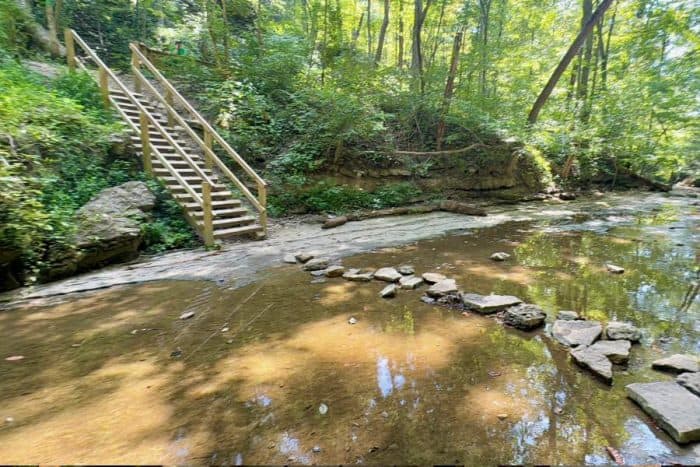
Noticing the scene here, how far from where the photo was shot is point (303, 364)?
9.77ft

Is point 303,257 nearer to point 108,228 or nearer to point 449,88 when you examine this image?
point 108,228

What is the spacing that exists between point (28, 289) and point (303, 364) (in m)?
4.55

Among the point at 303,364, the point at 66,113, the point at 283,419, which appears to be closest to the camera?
the point at 283,419

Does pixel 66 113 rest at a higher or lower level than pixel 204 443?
higher

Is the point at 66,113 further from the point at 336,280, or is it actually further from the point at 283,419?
the point at 283,419

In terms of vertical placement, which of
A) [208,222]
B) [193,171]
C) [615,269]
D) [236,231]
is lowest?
[615,269]

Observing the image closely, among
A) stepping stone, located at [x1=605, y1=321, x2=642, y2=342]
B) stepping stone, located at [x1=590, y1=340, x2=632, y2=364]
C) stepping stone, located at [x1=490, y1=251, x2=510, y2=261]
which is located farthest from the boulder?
stepping stone, located at [x1=605, y1=321, x2=642, y2=342]

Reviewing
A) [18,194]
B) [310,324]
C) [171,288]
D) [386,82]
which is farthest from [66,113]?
[386,82]

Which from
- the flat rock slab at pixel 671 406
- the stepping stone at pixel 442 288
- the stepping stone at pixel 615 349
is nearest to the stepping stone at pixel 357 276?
the stepping stone at pixel 442 288

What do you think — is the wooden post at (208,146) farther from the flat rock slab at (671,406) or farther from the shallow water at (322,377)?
the flat rock slab at (671,406)

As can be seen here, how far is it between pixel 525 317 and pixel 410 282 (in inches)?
63.7

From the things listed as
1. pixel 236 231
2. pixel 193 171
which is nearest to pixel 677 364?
pixel 236 231

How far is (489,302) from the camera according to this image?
4.05 meters

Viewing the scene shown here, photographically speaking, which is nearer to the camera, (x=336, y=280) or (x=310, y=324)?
(x=310, y=324)
